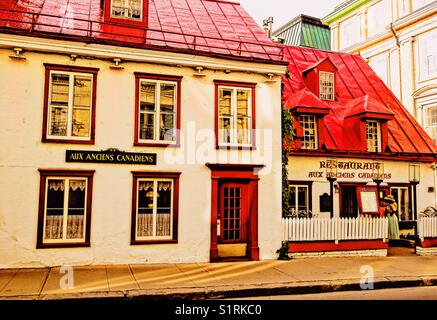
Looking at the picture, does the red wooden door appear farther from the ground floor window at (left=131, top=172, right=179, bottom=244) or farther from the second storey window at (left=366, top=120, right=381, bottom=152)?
the second storey window at (left=366, top=120, right=381, bottom=152)

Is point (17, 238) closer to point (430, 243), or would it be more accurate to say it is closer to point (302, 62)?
point (430, 243)

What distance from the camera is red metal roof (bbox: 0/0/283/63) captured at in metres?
10.9

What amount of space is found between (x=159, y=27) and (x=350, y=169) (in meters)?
9.53

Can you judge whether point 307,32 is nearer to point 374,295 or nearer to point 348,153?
point 348,153

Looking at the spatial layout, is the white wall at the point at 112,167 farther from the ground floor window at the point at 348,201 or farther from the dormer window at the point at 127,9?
the ground floor window at the point at 348,201

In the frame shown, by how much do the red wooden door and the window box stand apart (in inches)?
54.5

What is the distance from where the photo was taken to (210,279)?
30.1ft

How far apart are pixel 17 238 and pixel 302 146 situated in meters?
10.8

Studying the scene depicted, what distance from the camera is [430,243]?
13.1m

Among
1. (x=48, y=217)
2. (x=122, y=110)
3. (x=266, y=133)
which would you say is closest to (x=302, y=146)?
(x=266, y=133)

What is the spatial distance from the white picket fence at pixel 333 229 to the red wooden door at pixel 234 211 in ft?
4.45

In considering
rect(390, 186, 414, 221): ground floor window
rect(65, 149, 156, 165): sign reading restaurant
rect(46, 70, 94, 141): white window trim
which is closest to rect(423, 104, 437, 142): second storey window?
rect(390, 186, 414, 221): ground floor window

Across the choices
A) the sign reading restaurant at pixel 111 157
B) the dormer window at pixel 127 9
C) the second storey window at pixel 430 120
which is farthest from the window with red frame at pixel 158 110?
the second storey window at pixel 430 120

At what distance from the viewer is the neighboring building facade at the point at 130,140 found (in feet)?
33.4
